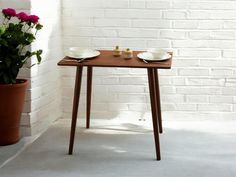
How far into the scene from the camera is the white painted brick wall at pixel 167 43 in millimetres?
2977

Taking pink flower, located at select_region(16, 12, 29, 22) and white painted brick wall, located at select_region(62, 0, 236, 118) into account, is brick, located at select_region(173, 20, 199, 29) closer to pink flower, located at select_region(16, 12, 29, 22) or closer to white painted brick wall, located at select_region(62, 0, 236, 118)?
white painted brick wall, located at select_region(62, 0, 236, 118)

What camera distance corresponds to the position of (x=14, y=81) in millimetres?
2547

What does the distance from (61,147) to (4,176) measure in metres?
0.50

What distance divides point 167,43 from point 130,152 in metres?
0.95

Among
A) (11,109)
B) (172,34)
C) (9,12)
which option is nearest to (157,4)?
(172,34)

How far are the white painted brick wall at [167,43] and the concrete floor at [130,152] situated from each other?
0.54 ft

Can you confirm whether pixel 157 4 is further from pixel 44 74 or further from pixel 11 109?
pixel 11 109

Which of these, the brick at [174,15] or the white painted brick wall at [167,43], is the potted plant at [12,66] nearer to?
the white painted brick wall at [167,43]

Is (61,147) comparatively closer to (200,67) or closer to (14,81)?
(14,81)

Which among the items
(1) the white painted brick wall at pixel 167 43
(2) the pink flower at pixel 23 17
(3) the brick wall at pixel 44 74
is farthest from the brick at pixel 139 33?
(2) the pink flower at pixel 23 17

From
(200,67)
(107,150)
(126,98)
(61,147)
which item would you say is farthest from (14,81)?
(200,67)

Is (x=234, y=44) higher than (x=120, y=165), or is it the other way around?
(x=234, y=44)

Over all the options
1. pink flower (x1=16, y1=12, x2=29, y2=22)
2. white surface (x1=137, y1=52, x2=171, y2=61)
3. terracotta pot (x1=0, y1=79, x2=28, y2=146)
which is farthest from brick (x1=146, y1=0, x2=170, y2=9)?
terracotta pot (x1=0, y1=79, x2=28, y2=146)

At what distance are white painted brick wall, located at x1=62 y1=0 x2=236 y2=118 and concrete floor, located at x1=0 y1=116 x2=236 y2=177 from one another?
0.54 feet
